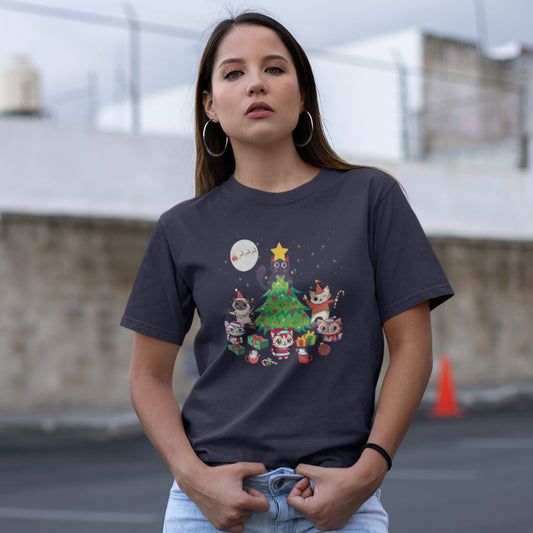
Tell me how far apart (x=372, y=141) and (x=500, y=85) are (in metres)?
3.30

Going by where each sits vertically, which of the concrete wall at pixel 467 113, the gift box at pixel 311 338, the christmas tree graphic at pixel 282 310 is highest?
the concrete wall at pixel 467 113

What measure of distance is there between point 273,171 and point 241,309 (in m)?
0.35

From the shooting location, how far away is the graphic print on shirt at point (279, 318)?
2.06 meters

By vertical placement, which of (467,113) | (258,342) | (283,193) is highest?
(467,113)

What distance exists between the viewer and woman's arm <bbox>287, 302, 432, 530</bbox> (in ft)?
6.29

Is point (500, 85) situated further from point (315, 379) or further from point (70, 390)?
point (315, 379)

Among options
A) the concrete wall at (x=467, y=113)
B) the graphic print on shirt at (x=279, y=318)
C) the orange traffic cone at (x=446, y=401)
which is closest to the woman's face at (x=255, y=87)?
the graphic print on shirt at (x=279, y=318)

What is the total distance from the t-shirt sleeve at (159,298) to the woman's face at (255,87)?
306 mm

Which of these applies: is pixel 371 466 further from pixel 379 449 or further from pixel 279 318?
pixel 279 318

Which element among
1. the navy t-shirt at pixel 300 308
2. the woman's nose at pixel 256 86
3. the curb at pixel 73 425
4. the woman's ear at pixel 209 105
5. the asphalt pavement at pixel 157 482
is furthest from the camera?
the curb at pixel 73 425

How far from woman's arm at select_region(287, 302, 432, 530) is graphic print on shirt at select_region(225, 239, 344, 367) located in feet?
0.45

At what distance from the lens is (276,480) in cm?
198

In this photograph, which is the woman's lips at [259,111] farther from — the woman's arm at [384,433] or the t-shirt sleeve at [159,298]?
the woman's arm at [384,433]

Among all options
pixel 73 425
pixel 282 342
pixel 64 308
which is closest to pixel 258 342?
pixel 282 342
